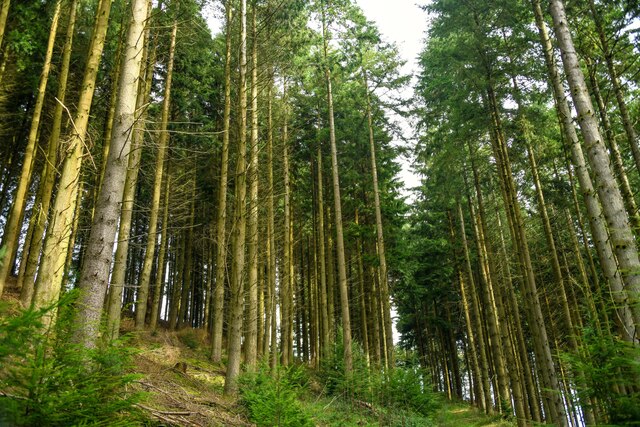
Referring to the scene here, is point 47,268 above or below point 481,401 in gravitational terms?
above

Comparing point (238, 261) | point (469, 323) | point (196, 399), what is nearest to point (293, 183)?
point (469, 323)

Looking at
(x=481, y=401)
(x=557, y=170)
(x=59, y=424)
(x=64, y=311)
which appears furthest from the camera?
(x=481, y=401)

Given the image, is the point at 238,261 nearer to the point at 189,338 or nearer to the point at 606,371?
the point at 606,371

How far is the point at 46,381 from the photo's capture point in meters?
2.28

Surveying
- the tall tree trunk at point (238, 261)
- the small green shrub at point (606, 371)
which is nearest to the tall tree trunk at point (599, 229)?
the small green shrub at point (606, 371)

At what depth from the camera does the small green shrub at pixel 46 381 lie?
6.41ft

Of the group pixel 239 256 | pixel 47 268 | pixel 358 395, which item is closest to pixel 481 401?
pixel 358 395

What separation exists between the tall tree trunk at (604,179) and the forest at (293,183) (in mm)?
26

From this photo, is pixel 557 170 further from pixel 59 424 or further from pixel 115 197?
pixel 59 424

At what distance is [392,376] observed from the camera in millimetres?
10914

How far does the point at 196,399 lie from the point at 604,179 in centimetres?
721

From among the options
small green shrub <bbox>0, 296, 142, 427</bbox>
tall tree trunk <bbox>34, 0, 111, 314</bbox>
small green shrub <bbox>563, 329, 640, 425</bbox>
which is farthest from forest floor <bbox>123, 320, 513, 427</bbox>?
small green shrub <bbox>563, 329, 640, 425</bbox>

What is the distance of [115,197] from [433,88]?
12.1 m

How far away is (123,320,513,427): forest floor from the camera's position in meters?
5.03
